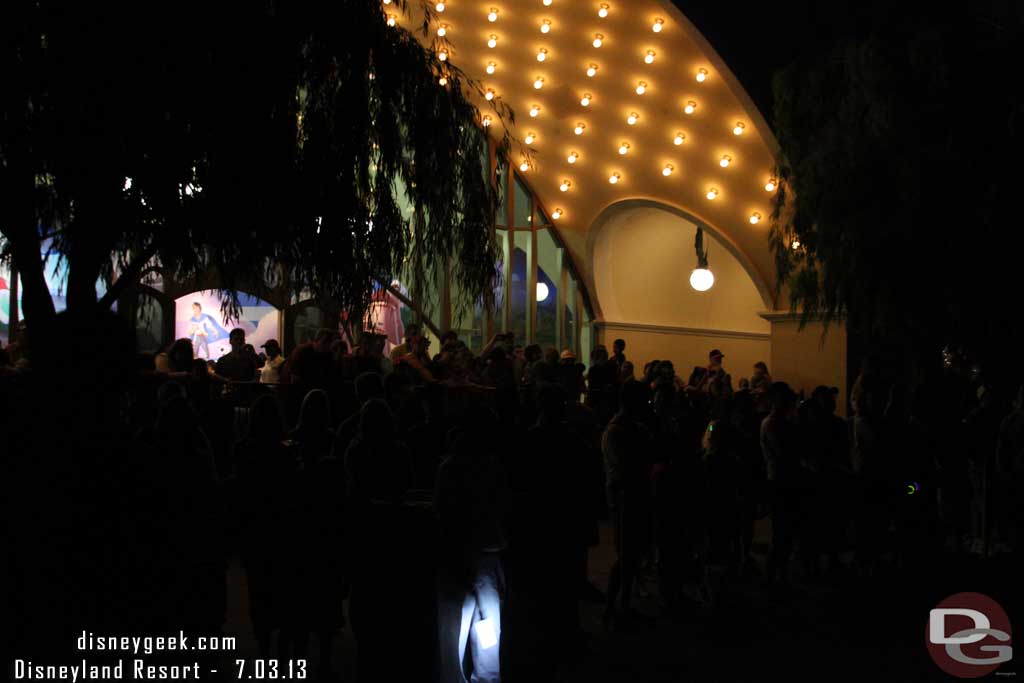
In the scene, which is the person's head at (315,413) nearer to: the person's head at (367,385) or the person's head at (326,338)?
the person's head at (367,385)

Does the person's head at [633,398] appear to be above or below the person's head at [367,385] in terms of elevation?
below

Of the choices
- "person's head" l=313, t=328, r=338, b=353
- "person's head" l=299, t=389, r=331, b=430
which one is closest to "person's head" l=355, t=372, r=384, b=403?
"person's head" l=299, t=389, r=331, b=430

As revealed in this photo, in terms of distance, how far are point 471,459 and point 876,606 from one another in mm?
4313

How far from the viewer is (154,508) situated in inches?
99.4

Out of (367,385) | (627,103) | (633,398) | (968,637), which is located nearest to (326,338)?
(367,385)

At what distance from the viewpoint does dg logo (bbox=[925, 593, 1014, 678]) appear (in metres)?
6.51

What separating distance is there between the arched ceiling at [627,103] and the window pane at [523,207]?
Answer: 1.51 m

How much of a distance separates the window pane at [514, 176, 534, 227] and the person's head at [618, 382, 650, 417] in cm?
1710

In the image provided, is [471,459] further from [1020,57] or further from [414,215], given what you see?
[1020,57]

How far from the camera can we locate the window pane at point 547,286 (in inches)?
976

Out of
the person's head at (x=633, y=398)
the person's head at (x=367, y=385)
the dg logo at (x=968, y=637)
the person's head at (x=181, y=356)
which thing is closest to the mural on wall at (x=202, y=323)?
the person's head at (x=181, y=356)

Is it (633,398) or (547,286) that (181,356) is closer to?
(633,398)

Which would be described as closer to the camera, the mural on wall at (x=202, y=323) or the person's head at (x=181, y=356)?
the person's head at (x=181, y=356)

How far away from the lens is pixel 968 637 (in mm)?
6918
